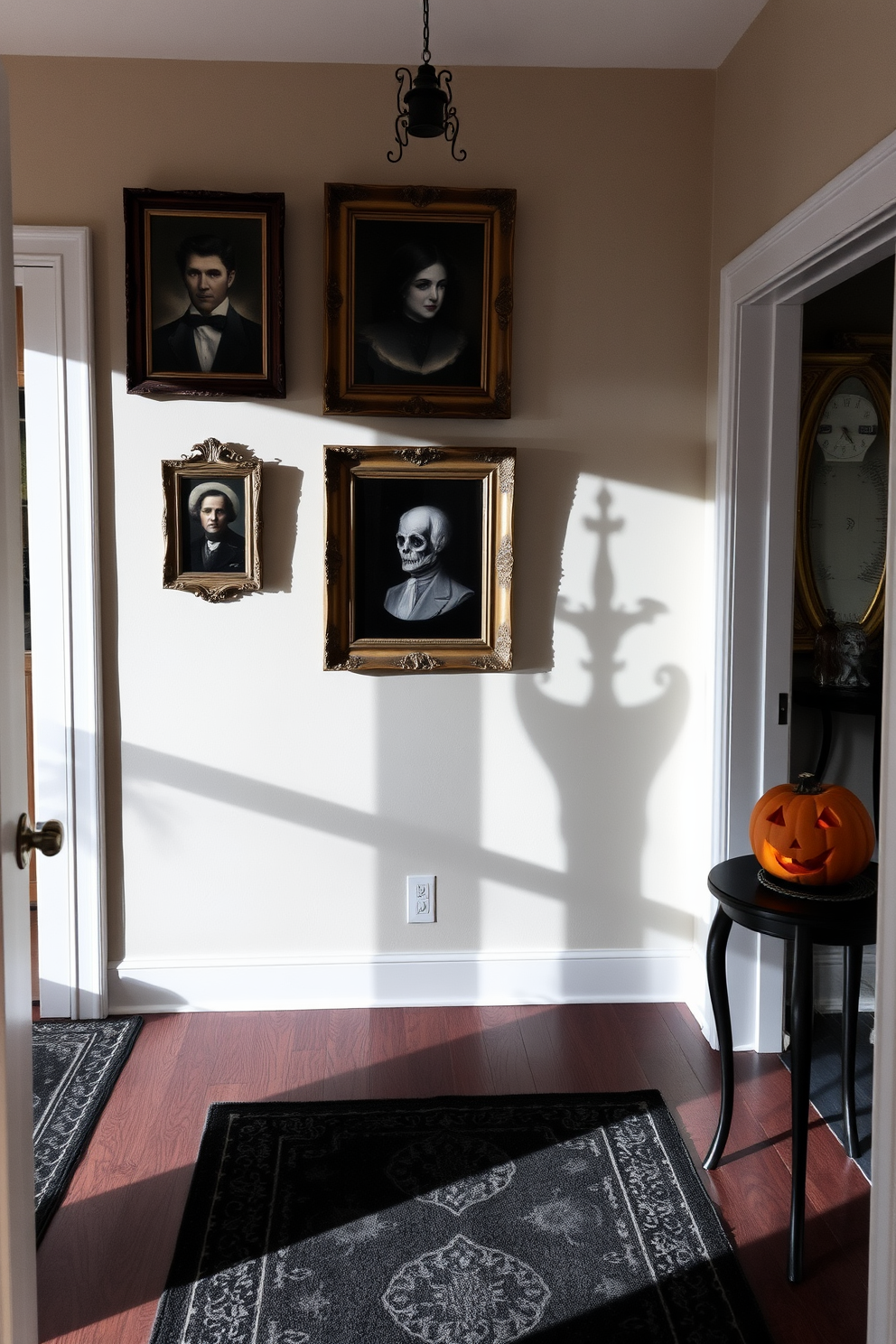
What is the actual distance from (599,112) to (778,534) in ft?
4.24

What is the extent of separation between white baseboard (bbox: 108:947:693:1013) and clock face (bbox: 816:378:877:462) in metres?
1.56

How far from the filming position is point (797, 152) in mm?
2357

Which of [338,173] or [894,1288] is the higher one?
[338,173]

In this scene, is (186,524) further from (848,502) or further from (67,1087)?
(848,502)

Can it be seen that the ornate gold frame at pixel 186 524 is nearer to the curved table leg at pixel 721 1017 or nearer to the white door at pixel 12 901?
the white door at pixel 12 901

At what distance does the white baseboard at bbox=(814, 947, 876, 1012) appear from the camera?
10.4 feet

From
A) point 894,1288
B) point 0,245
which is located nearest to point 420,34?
point 0,245

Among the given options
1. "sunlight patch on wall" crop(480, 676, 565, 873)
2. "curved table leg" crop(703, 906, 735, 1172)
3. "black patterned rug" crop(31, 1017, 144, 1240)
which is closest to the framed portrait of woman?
"sunlight patch on wall" crop(480, 676, 565, 873)

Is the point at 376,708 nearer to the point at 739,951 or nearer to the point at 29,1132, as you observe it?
the point at 739,951

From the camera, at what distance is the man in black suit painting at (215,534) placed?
9.71 ft

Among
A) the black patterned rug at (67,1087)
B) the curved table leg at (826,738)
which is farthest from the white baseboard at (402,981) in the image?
the curved table leg at (826,738)

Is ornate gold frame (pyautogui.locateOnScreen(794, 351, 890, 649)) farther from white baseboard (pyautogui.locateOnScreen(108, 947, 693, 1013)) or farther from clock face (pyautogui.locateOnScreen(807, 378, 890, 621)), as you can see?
white baseboard (pyautogui.locateOnScreen(108, 947, 693, 1013))

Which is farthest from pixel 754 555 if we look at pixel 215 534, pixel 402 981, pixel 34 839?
pixel 34 839

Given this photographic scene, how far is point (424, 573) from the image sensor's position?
120 inches
